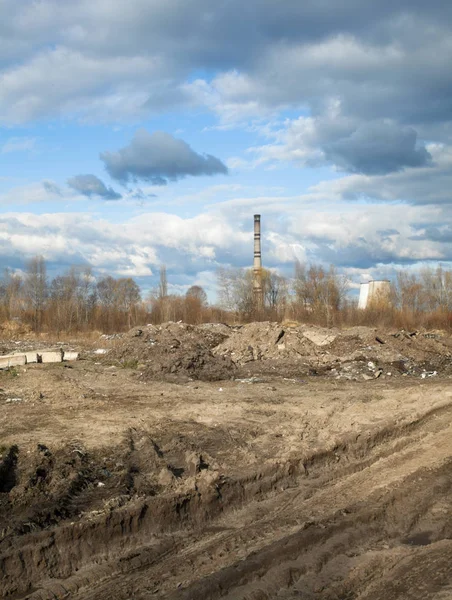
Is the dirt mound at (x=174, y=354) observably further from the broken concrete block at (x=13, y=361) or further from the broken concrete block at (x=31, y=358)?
the broken concrete block at (x=13, y=361)

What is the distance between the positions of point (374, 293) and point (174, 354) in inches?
1368

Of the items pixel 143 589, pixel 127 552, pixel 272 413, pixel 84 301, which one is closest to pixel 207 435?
pixel 272 413

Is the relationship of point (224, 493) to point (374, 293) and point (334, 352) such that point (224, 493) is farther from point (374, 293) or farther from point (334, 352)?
point (374, 293)

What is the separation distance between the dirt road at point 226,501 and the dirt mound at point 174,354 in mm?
6025

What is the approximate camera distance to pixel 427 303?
5016cm

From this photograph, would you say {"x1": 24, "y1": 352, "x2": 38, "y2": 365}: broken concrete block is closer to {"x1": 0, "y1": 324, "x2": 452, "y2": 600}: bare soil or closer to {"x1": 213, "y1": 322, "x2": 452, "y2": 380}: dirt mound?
{"x1": 0, "y1": 324, "x2": 452, "y2": 600}: bare soil

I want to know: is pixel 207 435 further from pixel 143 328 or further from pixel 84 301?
pixel 84 301

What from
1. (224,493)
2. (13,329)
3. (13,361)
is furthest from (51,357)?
(13,329)

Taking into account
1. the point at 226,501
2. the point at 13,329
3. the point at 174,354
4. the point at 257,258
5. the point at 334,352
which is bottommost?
the point at 13,329

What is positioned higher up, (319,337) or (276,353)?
(319,337)

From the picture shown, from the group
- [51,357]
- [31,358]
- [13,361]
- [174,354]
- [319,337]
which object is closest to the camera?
[13,361]

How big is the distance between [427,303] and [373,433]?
4282 centimetres

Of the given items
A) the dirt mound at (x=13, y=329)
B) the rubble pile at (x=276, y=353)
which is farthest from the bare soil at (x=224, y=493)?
the dirt mound at (x=13, y=329)

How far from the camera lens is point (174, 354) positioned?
65.8ft
